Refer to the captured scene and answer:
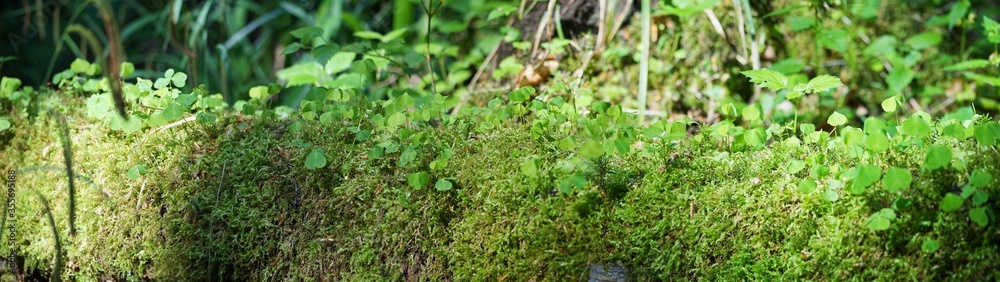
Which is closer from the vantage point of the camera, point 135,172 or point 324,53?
point 135,172

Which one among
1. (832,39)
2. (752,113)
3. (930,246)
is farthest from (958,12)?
(930,246)

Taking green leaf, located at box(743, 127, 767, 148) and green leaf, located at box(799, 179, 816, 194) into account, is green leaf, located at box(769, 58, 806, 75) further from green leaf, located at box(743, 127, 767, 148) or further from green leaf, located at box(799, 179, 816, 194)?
green leaf, located at box(799, 179, 816, 194)

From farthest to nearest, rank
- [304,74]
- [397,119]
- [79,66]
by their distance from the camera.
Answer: [304,74] < [79,66] < [397,119]

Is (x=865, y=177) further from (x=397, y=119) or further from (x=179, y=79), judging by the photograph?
(x=179, y=79)

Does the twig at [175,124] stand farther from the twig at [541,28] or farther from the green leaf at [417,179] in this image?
the twig at [541,28]

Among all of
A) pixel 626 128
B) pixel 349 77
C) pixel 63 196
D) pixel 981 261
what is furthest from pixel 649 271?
pixel 63 196

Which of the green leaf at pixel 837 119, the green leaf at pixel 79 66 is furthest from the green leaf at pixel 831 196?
the green leaf at pixel 79 66

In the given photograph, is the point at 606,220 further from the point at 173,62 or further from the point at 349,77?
the point at 173,62

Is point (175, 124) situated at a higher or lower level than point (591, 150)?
higher
